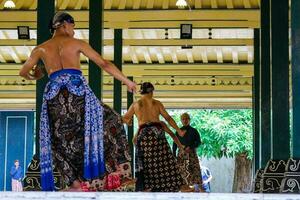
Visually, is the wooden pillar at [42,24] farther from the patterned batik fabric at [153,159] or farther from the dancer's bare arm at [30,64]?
the dancer's bare arm at [30,64]

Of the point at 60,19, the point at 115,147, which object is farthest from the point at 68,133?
the point at 60,19

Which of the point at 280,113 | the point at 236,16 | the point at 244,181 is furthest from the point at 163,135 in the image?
the point at 244,181

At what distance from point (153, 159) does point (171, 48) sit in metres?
9.96

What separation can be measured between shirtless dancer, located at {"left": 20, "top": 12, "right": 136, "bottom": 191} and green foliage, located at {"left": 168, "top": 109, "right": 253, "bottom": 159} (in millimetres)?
29921

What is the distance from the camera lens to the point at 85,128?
6680mm

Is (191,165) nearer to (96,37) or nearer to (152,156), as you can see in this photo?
(96,37)

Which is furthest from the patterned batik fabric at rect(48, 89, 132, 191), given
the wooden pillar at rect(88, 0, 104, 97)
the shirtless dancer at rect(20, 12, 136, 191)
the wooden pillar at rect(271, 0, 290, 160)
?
the wooden pillar at rect(88, 0, 104, 97)

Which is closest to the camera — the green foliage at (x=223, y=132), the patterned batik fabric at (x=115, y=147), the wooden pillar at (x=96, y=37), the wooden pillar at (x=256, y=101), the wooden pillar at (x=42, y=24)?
the patterned batik fabric at (x=115, y=147)

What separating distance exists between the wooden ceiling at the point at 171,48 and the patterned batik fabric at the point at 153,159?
5.59m

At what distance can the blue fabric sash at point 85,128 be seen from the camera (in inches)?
262

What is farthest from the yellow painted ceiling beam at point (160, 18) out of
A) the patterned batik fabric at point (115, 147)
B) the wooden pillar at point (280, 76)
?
the patterned batik fabric at point (115, 147)

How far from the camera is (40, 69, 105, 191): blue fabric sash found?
6656 mm

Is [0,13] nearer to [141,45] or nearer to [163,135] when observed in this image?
[141,45]

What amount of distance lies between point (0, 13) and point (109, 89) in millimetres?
9398
